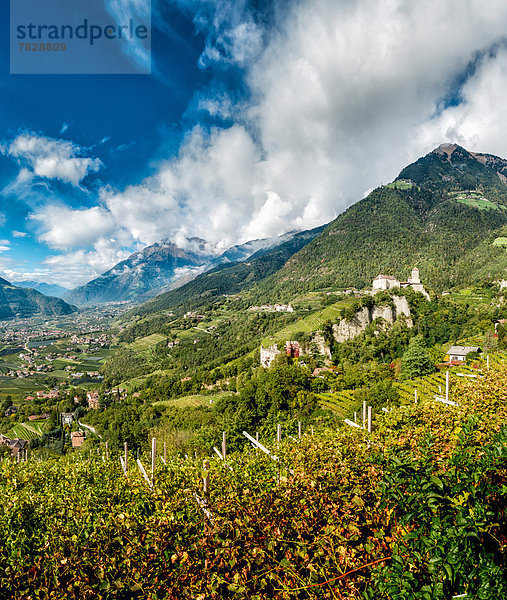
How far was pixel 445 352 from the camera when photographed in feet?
154

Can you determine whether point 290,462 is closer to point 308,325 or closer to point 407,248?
point 308,325

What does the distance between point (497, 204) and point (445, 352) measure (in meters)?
198

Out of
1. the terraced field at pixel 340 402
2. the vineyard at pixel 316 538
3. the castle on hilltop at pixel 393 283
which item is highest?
the castle on hilltop at pixel 393 283

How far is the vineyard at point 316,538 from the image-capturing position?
2.51 m

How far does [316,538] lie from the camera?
3357 mm

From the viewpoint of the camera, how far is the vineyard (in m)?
Answer: 2.51

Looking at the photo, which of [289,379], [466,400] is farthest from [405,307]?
[466,400]

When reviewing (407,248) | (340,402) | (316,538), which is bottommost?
(340,402)

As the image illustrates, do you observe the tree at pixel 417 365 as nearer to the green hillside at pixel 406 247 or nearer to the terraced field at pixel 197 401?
the terraced field at pixel 197 401

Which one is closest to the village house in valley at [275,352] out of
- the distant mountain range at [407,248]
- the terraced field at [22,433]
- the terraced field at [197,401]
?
the terraced field at [197,401]

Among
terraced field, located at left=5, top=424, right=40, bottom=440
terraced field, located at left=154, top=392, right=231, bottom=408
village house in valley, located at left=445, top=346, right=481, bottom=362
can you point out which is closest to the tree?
village house in valley, located at left=445, top=346, right=481, bottom=362

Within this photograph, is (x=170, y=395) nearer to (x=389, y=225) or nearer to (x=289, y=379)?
(x=289, y=379)

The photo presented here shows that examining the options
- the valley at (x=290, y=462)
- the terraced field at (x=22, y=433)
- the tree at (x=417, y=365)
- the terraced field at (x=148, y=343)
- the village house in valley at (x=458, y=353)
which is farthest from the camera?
the terraced field at (x=148, y=343)

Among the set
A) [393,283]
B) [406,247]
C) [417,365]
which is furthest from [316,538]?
[406,247]
